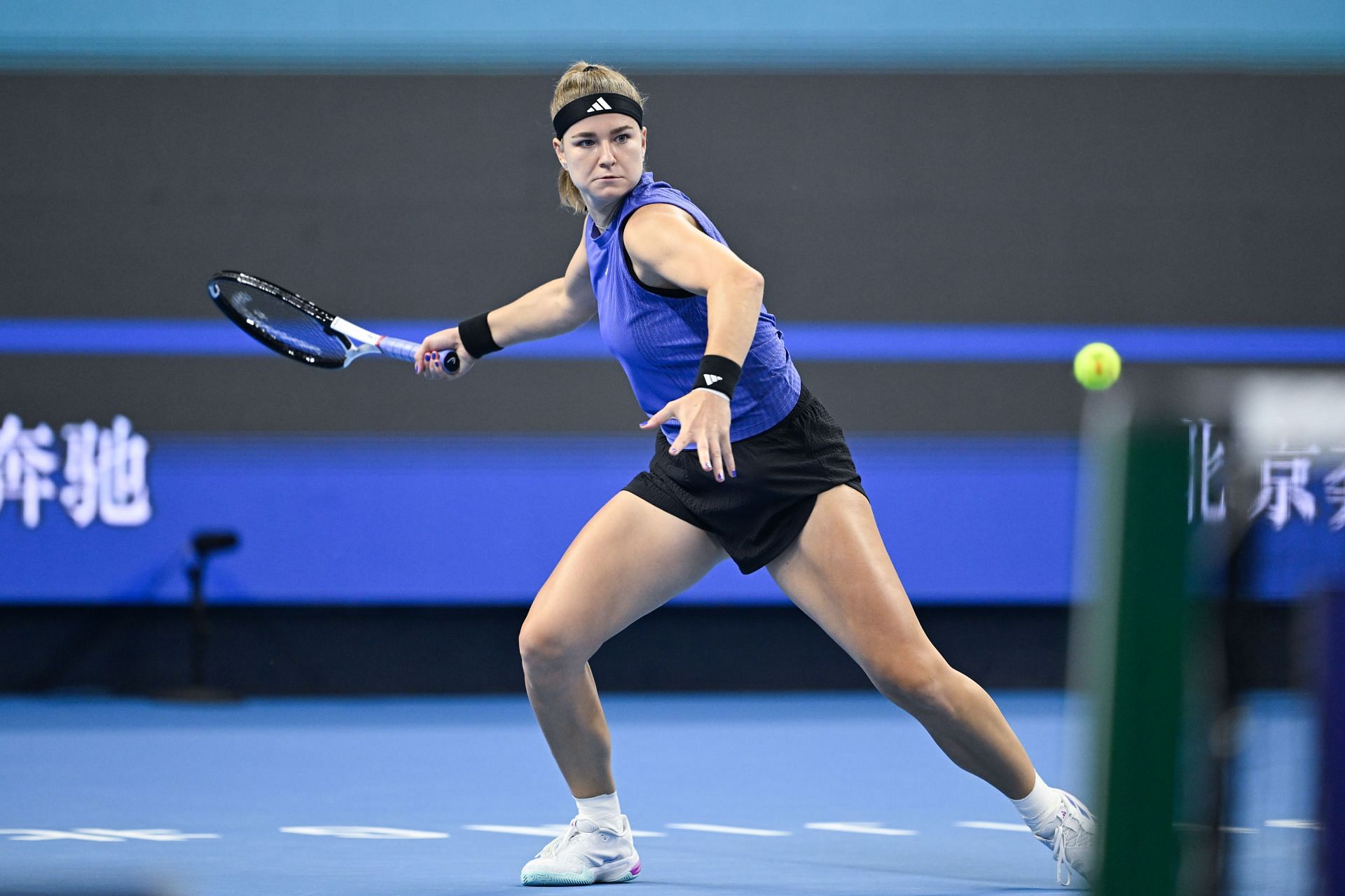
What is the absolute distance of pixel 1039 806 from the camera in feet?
10.9

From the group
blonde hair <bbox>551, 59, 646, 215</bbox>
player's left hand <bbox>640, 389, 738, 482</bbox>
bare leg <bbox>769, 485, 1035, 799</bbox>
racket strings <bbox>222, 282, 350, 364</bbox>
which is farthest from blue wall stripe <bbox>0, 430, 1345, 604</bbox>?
player's left hand <bbox>640, 389, 738, 482</bbox>

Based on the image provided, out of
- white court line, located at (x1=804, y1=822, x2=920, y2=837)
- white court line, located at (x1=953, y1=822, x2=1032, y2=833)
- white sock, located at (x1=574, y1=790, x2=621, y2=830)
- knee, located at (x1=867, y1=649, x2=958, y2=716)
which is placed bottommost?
white court line, located at (x1=804, y1=822, x2=920, y2=837)

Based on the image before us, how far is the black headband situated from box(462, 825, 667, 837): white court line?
6.16 feet

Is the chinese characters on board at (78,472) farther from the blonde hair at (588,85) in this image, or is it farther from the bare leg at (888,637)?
the bare leg at (888,637)

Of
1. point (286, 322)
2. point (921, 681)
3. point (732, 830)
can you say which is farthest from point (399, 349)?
point (921, 681)

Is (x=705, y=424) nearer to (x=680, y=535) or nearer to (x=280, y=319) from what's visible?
(x=680, y=535)

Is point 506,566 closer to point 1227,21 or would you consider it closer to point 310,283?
point 310,283

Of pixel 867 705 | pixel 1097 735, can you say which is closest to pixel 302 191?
pixel 867 705

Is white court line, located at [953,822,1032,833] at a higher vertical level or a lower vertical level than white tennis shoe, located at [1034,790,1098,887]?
lower

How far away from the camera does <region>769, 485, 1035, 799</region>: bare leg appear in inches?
125

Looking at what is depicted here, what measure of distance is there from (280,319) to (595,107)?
1.50 metres

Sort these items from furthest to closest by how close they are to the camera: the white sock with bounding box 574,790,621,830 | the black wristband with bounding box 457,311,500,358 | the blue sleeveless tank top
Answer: the black wristband with bounding box 457,311,500,358 → the white sock with bounding box 574,790,621,830 → the blue sleeveless tank top

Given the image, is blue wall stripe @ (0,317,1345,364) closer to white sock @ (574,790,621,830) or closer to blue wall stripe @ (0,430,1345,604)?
blue wall stripe @ (0,430,1345,604)

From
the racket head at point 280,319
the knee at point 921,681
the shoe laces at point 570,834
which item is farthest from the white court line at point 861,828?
the racket head at point 280,319
